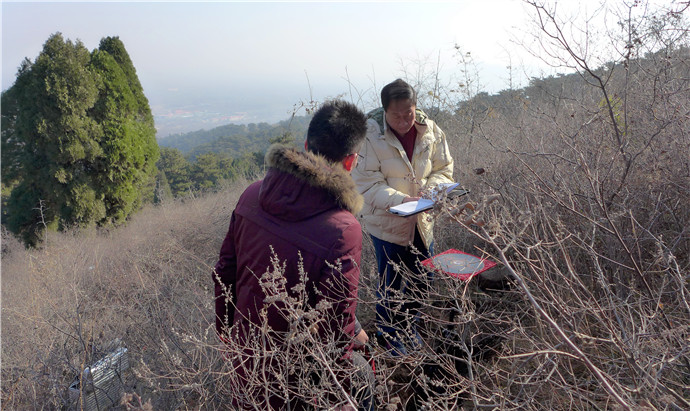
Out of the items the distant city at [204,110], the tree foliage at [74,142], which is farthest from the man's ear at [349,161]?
the distant city at [204,110]

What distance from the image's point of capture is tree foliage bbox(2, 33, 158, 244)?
11398mm

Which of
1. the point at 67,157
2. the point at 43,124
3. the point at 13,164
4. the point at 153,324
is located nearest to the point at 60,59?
the point at 43,124

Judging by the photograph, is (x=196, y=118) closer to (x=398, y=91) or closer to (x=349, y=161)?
(x=398, y=91)

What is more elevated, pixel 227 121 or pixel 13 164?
pixel 227 121

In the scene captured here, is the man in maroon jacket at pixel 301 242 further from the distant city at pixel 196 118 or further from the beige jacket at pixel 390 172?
the distant city at pixel 196 118

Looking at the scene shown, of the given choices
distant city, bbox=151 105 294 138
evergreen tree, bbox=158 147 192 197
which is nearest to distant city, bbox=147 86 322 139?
distant city, bbox=151 105 294 138

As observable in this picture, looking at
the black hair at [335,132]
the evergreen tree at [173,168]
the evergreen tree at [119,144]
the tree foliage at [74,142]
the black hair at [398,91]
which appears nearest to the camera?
the black hair at [335,132]

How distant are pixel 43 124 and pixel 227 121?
4958 centimetres

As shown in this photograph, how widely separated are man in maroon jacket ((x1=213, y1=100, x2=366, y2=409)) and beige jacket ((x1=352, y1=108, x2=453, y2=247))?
849mm

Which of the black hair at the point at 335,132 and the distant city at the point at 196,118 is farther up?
the distant city at the point at 196,118

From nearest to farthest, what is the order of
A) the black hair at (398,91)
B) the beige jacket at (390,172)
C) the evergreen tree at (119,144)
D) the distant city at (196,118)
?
the black hair at (398,91)
the beige jacket at (390,172)
the evergreen tree at (119,144)
the distant city at (196,118)

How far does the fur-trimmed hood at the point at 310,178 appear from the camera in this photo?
165 centimetres

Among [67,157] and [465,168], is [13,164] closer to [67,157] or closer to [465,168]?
[67,157]

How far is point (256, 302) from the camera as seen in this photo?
1.76 meters
